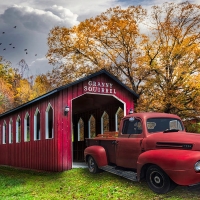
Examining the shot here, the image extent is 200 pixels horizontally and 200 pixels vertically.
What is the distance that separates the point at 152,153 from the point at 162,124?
1658mm

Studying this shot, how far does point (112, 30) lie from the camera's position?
2906 cm

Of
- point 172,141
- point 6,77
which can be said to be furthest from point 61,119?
point 6,77

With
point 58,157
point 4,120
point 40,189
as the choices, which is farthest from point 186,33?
point 40,189

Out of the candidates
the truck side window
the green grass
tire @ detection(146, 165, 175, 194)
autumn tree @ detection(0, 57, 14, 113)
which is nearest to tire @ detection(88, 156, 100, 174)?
the green grass

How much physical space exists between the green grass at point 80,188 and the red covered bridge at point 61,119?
151 centimetres

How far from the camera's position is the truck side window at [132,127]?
10348 millimetres

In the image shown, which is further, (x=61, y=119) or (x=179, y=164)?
(x=61, y=119)

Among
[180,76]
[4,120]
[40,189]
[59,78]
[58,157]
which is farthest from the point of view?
[59,78]

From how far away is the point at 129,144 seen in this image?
34.2 feet

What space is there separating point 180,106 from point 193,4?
975 centimetres

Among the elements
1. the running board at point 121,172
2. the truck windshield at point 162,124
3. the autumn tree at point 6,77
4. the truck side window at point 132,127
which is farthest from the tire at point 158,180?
the autumn tree at point 6,77

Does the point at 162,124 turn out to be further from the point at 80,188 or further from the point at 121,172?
the point at 80,188

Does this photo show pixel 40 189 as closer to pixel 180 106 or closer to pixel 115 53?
pixel 180 106

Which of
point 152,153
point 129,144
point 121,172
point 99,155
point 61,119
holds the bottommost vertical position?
point 121,172
